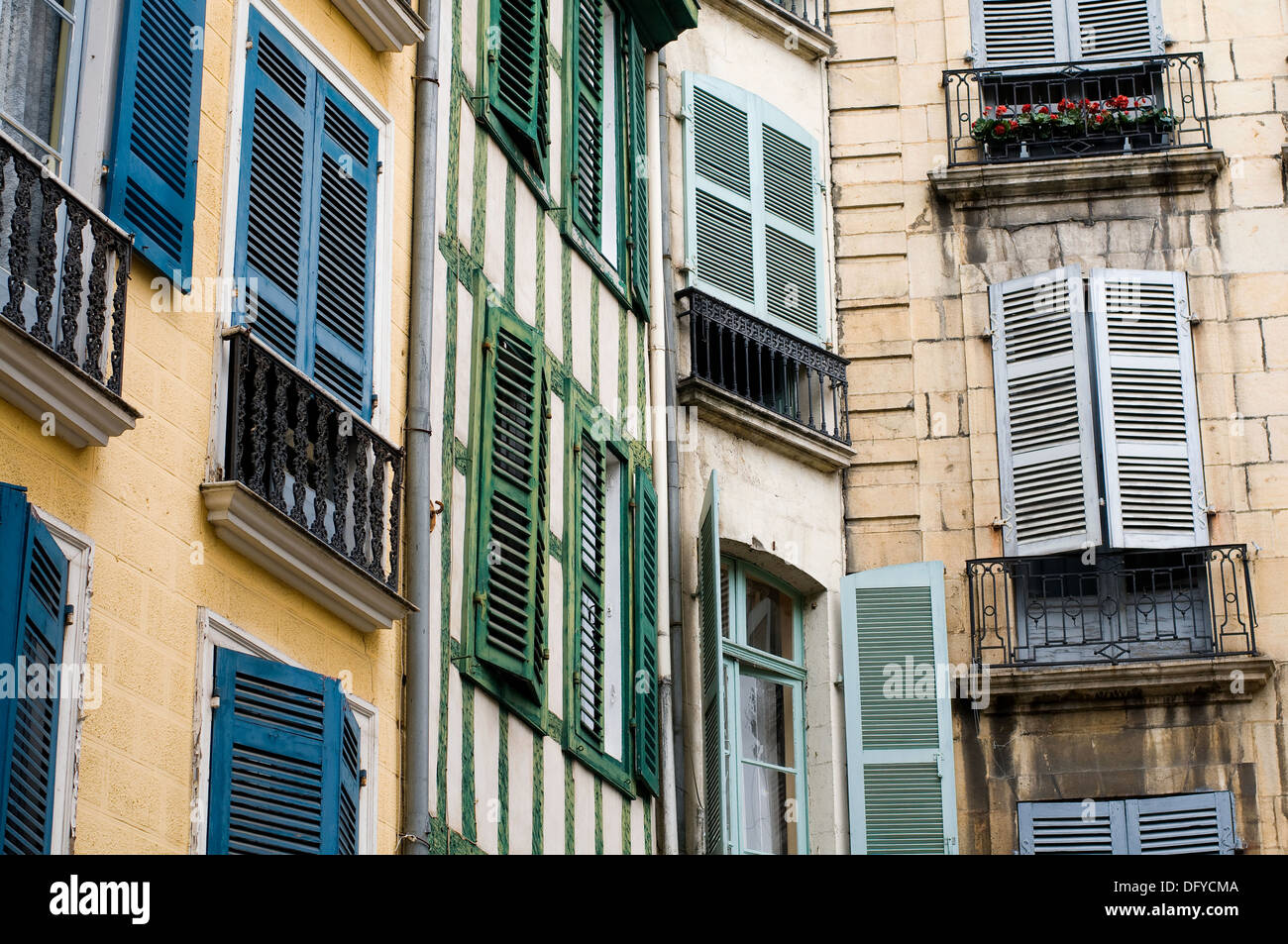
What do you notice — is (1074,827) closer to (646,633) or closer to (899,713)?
(899,713)

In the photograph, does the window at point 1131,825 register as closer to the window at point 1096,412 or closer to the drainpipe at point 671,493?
the window at point 1096,412

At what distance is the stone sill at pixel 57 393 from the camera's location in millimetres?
6848

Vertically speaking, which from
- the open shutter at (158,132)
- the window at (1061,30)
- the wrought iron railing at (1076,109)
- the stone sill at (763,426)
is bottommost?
the open shutter at (158,132)

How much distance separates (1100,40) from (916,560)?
4246 mm

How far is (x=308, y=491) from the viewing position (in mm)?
8992

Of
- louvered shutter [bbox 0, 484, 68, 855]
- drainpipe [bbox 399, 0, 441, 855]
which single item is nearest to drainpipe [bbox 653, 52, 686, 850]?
drainpipe [bbox 399, 0, 441, 855]

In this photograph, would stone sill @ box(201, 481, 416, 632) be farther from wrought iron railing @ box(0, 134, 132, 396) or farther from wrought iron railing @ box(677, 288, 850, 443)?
wrought iron railing @ box(677, 288, 850, 443)

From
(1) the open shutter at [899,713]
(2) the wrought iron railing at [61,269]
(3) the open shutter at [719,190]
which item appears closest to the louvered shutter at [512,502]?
(2) the wrought iron railing at [61,269]

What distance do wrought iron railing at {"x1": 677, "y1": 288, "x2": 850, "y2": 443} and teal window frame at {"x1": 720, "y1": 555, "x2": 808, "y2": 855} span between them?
107 centimetres

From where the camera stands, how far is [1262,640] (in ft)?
48.9

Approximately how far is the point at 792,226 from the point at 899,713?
344 centimetres

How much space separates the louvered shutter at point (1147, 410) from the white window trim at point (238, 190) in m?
6.73

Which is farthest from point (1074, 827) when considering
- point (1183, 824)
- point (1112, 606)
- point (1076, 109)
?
point (1076, 109)
